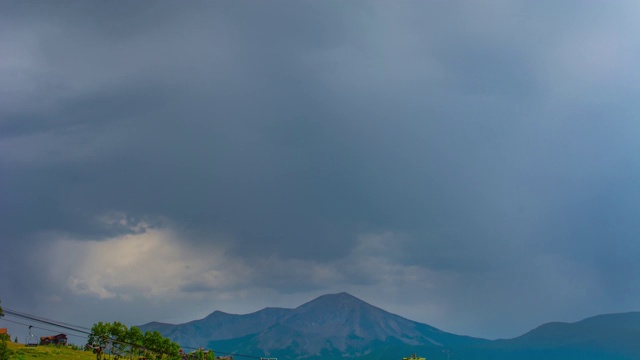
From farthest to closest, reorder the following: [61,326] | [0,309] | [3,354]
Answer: [0,309]
[3,354]
[61,326]

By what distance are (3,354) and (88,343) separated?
64.9 meters

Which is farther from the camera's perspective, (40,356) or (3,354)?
(40,356)

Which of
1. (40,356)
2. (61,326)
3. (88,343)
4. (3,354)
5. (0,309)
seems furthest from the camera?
(88,343)

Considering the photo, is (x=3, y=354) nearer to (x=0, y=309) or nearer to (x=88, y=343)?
(x=0, y=309)

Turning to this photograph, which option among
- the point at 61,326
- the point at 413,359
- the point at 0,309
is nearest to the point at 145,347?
the point at 0,309

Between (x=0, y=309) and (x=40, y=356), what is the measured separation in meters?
42.4

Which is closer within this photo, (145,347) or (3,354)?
(3,354)

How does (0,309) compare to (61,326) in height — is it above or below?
above

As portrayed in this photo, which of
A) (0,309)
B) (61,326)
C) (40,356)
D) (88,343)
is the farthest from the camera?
(88,343)

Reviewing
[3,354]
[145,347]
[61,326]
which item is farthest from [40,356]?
[61,326]

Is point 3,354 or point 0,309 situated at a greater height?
point 0,309

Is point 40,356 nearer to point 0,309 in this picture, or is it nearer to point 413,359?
point 0,309

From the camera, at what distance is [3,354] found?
136 meters

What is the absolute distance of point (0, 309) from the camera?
149 metres
